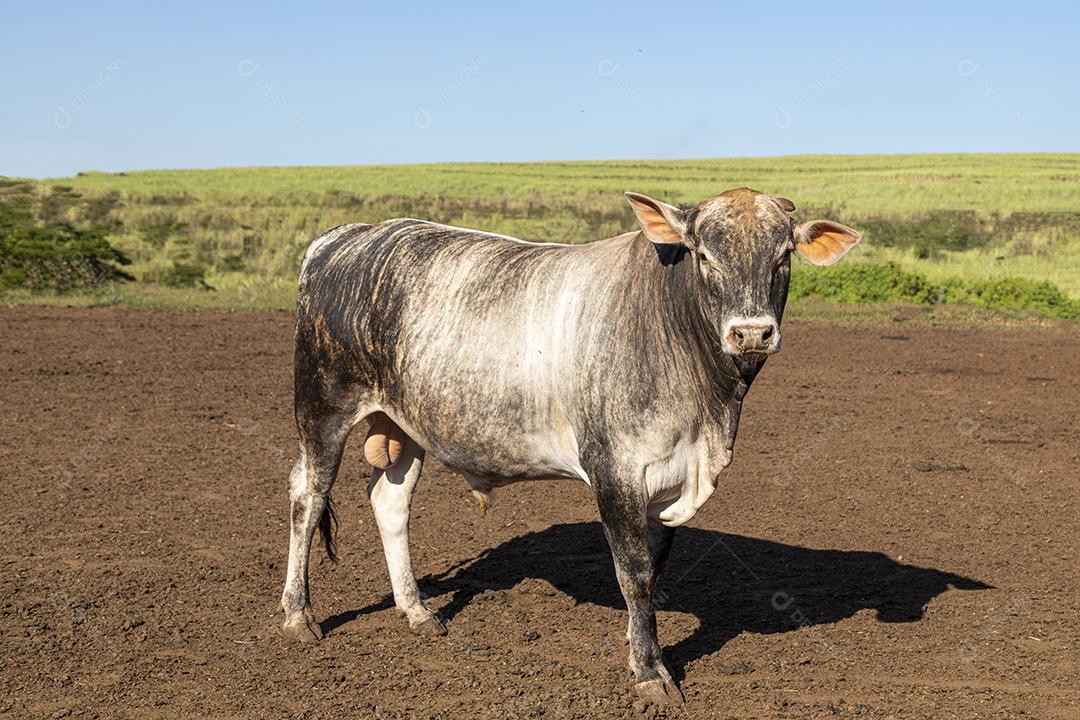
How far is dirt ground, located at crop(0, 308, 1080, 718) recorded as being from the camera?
5.46 metres

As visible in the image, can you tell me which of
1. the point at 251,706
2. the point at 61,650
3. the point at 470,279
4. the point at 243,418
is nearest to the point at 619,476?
the point at 470,279

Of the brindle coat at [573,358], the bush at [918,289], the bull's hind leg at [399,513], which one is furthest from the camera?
the bush at [918,289]

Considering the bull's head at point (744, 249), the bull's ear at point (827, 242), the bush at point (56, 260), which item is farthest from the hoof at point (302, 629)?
the bush at point (56, 260)

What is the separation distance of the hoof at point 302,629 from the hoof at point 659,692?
5.98ft

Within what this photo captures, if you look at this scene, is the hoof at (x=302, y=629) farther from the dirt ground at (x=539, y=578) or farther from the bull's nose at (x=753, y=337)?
the bull's nose at (x=753, y=337)

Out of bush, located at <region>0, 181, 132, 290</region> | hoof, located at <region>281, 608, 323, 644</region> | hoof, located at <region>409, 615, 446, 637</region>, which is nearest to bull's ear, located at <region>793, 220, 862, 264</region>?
hoof, located at <region>409, 615, 446, 637</region>

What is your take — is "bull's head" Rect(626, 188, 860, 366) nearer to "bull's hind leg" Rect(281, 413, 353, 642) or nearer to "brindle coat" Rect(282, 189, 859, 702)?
"brindle coat" Rect(282, 189, 859, 702)

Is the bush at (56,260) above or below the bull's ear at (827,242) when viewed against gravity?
below

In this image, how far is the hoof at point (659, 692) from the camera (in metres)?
5.32

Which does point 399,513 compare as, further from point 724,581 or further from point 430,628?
point 724,581

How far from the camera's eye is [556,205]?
5781 centimetres

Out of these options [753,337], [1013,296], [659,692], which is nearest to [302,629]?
[659,692]

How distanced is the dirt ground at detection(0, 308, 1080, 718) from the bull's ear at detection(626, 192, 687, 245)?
2138 mm

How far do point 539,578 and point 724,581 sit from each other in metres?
1.17
